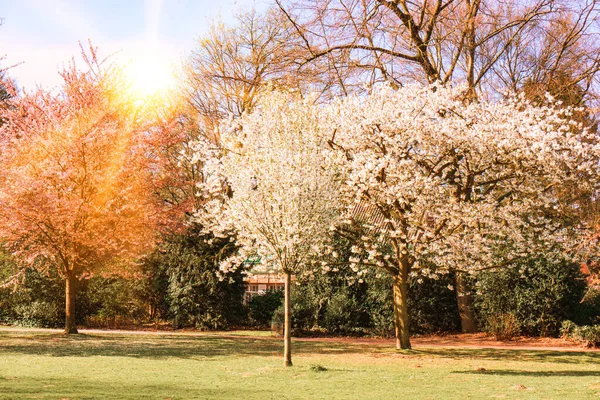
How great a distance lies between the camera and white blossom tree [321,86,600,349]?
14.3 m

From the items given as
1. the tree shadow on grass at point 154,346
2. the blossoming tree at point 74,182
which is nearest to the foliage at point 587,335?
the tree shadow on grass at point 154,346

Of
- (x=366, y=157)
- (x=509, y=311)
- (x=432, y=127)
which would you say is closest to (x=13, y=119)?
(x=366, y=157)

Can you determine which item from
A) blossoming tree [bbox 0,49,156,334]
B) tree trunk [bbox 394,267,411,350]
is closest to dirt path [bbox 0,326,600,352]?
tree trunk [bbox 394,267,411,350]

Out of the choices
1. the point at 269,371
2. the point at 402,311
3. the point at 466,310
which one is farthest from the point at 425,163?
the point at 466,310

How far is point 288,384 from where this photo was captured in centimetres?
981

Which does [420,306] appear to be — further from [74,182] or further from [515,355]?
[74,182]

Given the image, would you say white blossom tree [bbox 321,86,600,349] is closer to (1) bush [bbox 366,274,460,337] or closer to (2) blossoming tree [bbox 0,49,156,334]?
(1) bush [bbox 366,274,460,337]

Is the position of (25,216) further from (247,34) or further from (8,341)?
(247,34)

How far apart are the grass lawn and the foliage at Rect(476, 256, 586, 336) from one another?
306cm

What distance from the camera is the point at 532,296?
18891 millimetres

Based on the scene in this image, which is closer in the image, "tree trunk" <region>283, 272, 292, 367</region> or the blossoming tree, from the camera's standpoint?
"tree trunk" <region>283, 272, 292, 367</region>

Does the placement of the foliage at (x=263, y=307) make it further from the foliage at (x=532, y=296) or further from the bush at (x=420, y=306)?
the foliage at (x=532, y=296)

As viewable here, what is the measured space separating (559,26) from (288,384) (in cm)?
1625

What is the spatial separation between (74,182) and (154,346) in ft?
19.2
